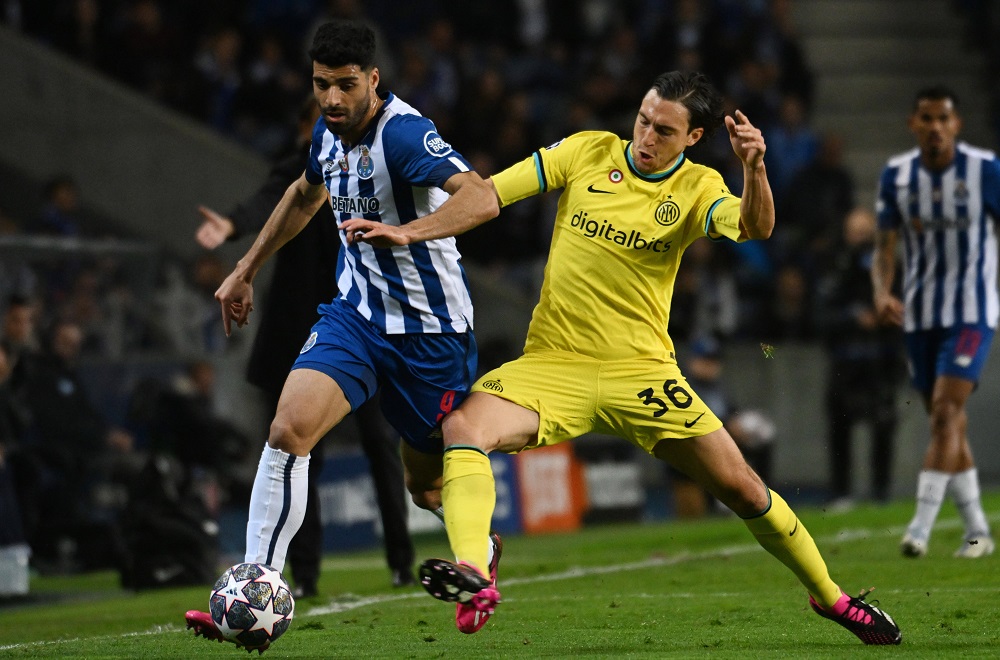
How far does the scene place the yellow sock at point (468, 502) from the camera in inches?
219

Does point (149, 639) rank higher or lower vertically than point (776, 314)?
lower

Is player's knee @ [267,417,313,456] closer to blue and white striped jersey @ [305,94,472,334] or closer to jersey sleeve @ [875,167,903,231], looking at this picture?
blue and white striped jersey @ [305,94,472,334]

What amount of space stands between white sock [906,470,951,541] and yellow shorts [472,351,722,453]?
3.55 m

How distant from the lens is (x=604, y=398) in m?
6.15

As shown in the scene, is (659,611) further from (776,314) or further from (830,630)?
(776,314)

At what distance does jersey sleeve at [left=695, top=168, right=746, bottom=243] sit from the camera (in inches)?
237

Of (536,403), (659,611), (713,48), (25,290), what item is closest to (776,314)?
(713,48)

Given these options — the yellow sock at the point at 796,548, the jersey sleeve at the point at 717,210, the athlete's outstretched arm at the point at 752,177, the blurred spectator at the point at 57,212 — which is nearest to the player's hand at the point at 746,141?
the athlete's outstretched arm at the point at 752,177

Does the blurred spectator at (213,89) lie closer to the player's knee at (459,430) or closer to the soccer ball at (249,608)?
the player's knee at (459,430)

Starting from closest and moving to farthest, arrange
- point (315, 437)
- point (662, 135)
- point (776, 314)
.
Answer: point (315, 437), point (662, 135), point (776, 314)

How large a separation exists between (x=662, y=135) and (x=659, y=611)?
2.20 m

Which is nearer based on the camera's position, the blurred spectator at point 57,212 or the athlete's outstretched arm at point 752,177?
the athlete's outstretched arm at point 752,177

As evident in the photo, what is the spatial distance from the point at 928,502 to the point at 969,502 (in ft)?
1.08

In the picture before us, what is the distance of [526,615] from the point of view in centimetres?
715
